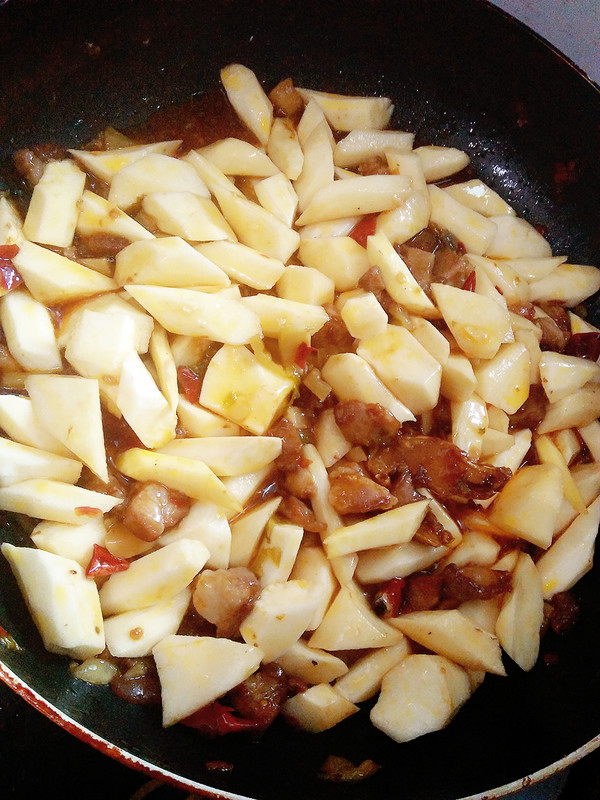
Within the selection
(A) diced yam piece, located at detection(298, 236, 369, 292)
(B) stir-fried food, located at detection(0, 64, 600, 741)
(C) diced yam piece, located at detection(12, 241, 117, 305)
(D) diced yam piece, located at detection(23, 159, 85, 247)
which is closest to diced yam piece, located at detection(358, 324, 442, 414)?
(B) stir-fried food, located at detection(0, 64, 600, 741)

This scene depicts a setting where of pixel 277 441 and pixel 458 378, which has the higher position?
pixel 458 378

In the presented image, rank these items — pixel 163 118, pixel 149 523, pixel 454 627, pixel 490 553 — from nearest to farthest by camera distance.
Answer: pixel 149 523
pixel 454 627
pixel 490 553
pixel 163 118

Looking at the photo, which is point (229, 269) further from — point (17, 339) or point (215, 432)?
point (17, 339)

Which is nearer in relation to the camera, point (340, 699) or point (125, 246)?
point (340, 699)

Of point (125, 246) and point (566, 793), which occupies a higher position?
point (125, 246)

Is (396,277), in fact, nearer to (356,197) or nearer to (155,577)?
(356,197)

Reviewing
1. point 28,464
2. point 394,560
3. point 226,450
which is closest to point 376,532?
point 394,560

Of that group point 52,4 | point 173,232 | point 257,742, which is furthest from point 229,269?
point 257,742
